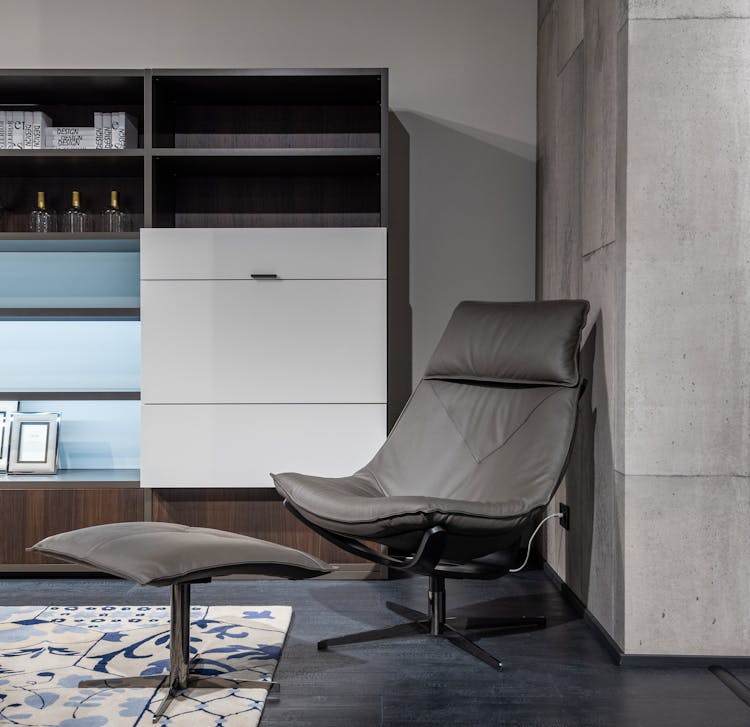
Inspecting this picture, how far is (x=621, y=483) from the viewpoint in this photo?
235cm

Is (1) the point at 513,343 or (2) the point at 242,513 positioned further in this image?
(2) the point at 242,513

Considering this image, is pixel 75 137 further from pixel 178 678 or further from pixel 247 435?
pixel 178 678

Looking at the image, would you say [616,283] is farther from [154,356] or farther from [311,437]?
[154,356]

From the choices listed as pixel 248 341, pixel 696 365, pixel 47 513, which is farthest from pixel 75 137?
pixel 696 365

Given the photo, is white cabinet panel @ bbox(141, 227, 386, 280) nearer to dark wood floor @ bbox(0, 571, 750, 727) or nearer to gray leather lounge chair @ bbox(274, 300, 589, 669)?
gray leather lounge chair @ bbox(274, 300, 589, 669)

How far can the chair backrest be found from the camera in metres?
2.50

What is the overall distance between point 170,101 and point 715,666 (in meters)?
2.88

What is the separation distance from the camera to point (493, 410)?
2.74 m

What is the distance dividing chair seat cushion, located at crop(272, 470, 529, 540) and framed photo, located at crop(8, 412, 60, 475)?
1.47 metres

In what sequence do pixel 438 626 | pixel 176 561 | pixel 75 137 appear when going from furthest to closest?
pixel 75 137 → pixel 438 626 → pixel 176 561

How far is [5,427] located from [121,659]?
1553 mm

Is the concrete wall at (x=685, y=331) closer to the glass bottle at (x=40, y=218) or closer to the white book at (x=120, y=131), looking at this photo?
the white book at (x=120, y=131)

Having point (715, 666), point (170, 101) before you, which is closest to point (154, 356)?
point (170, 101)

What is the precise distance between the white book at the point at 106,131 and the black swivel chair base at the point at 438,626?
209 cm
